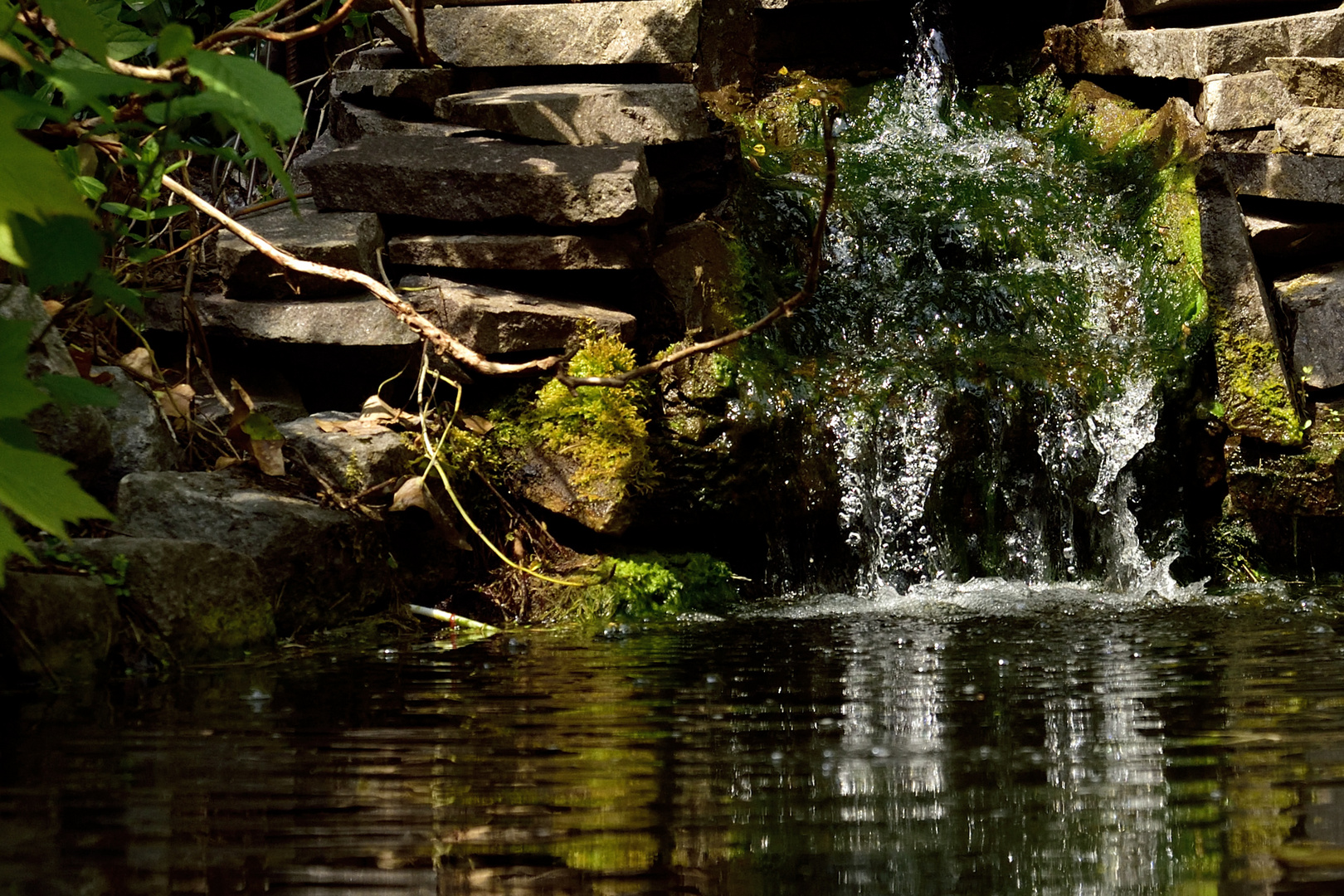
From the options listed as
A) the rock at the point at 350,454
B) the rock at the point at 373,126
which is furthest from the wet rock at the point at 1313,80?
the rock at the point at 350,454

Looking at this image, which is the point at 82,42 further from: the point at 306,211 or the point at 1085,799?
the point at 306,211

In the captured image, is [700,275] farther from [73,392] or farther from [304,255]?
[73,392]

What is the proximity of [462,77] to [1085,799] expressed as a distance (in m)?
6.36

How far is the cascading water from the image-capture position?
6227mm

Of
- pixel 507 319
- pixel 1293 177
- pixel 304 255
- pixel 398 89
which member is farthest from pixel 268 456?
pixel 1293 177

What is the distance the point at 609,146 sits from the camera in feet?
21.7

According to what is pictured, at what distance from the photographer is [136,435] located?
514 cm

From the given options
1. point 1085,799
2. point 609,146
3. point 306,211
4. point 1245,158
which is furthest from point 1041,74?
point 1085,799

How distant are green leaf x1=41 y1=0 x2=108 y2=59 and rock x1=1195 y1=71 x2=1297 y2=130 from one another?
6.95 meters

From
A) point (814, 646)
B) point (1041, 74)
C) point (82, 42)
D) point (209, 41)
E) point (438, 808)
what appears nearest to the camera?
point (82, 42)

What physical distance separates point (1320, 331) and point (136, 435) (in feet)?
18.2

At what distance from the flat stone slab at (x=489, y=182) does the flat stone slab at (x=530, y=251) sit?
4.0 inches

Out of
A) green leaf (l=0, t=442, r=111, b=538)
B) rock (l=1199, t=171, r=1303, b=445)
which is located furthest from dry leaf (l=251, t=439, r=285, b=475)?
rock (l=1199, t=171, r=1303, b=445)

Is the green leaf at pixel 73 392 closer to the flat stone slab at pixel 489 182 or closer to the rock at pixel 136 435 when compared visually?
the rock at pixel 136 435
